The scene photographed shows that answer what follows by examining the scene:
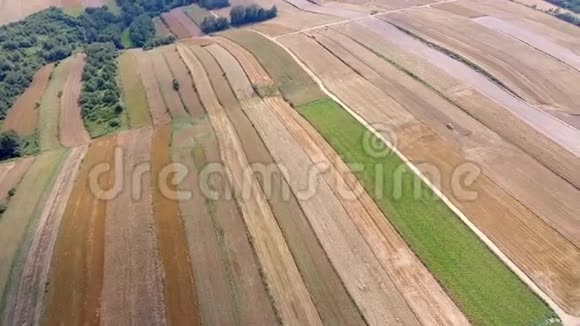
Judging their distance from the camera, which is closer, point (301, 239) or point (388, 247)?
point (388, 247)

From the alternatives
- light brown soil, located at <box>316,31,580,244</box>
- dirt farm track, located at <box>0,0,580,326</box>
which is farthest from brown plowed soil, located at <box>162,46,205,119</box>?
light brown soil, located at <box>316,31,580,244</box>

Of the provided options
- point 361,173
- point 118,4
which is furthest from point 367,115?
point 118,4

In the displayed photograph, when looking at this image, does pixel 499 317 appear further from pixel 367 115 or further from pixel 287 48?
pixel 287 48

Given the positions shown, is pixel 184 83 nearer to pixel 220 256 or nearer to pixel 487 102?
pixel 220 256

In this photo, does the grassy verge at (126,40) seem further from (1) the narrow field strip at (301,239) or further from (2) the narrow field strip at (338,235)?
(1) the narrow field strip at (301,239)

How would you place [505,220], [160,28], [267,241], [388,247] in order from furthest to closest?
[160,28] → [505,220] → [267,241] → [388,247]

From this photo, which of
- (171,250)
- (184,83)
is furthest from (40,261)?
(184,83)

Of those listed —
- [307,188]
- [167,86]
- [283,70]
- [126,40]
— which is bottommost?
[126,40]
